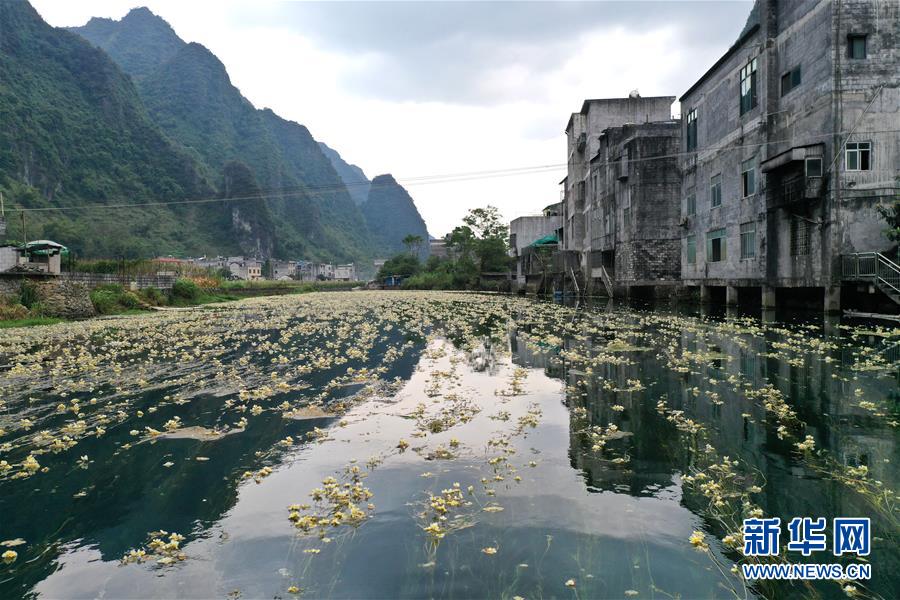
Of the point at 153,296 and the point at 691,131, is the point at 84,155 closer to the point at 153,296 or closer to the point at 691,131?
the point at 153,296

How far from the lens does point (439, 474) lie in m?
5.99

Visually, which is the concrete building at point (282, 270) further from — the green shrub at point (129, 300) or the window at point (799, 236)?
the window at point (799, 236)

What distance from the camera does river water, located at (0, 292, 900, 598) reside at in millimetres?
4109

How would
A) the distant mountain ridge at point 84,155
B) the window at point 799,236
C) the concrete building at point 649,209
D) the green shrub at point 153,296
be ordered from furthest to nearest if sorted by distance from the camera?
the distant mountain ridge at point 84,155 < the concrete building at point 649,209 < the green shrub at point 153,296 < the window at point 799,236

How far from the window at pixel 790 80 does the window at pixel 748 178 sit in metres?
3.31

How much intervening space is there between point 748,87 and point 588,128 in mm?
23669

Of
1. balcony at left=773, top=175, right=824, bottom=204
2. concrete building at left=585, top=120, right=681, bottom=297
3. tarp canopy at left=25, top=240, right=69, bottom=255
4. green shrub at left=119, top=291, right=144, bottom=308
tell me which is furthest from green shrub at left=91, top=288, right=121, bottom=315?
balcony at left=773, top=175, right=824, bottom=204

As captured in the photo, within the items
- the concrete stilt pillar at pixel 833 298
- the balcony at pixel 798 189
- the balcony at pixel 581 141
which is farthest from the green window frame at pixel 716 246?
the balcony at pixel 581 141

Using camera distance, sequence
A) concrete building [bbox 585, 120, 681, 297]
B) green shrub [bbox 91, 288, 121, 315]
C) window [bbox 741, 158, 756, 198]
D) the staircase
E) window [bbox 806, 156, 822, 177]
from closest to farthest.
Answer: the staircase → window [bbox 806, 156, 822, 177] → window [bbox 741, 158, 756, 198] → green shrub [bbox 91, 288, 121, 315] → concrete building [bbox 585, 120, 681, 297]

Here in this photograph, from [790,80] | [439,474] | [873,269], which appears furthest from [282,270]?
[439,474]

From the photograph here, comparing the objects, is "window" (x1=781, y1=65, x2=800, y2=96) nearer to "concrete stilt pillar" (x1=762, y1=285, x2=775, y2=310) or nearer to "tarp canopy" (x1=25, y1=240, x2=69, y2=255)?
"concrete stilt pillar" (x1=762, y1=285, x2=775, y2=310)

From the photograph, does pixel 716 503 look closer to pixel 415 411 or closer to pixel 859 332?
pixel 415 411

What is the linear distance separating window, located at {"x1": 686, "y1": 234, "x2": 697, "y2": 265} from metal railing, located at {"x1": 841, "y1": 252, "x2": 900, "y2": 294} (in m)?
12.2

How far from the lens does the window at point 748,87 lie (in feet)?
80.3
